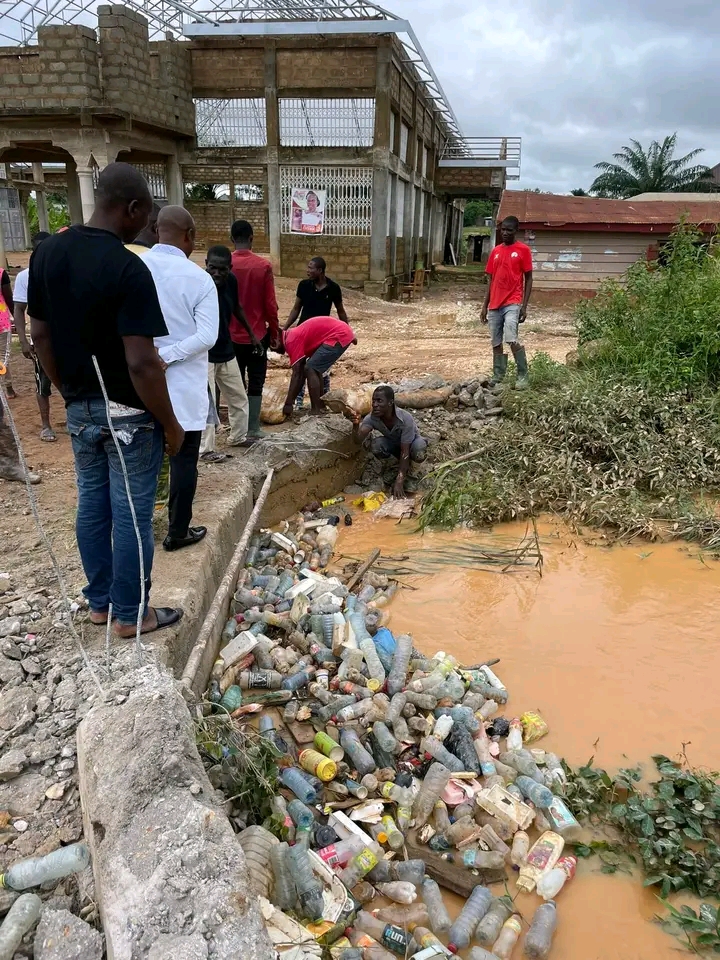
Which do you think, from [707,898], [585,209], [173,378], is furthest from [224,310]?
[585,209]

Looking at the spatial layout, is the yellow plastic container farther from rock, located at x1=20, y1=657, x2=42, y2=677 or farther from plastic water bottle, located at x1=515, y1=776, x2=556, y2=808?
rock, located at x1=20, y1=657, x2=42, y2=677

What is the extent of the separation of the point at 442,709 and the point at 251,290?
3.72 m

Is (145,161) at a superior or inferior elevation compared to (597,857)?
superior

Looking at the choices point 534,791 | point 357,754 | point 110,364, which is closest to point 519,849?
point 534,791

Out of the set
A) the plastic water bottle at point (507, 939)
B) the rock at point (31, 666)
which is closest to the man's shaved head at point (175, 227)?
the rock at point (31, 666)

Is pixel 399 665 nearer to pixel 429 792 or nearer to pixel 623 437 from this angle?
pixel 429 792

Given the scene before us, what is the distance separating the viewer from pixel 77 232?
2371 millimetres

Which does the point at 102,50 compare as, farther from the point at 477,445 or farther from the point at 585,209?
the point at 477,445

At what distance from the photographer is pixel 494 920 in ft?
8.70

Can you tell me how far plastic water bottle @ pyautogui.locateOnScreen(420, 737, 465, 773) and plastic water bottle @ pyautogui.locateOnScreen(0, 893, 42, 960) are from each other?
1967 millimetres

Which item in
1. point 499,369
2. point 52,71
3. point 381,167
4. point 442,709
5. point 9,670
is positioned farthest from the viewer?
point 381,167

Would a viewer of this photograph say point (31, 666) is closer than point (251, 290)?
Yes

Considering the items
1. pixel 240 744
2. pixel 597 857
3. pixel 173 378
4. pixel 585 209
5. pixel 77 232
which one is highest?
pixel 585 209

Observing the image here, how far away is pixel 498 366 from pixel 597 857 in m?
5.97
